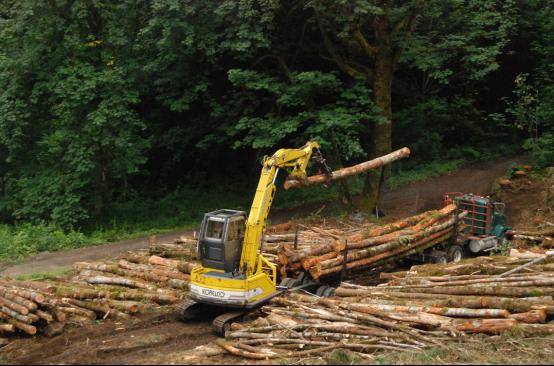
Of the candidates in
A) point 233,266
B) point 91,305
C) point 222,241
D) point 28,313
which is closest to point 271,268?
point 233,266

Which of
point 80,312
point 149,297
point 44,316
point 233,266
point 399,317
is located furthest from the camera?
point 149,297

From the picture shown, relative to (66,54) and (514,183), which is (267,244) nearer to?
(66,54)

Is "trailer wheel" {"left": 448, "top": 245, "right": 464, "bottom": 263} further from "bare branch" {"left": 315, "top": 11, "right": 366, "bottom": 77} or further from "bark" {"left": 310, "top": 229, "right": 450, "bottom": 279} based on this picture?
"bare branch" {"left": 315, "top": 11, "right": 366, "bottom": 77}

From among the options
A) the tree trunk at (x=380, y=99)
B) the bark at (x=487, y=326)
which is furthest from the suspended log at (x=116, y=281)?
the tree trunk at (x=380, y=99)

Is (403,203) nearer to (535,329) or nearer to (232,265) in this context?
(232,265)

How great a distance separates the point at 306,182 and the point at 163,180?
2003 centimetres

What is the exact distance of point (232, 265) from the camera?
12.9 m

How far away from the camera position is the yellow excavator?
41.1ft

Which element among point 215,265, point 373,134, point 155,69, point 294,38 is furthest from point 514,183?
point 215,265

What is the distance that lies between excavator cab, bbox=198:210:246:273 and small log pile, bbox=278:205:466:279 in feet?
6.58

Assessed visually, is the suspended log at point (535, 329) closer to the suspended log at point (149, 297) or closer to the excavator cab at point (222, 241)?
the excavator cab at point (222, 241)

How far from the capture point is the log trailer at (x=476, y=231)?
18.4 m

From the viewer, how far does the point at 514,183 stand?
26.0m

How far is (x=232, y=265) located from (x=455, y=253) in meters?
8.32
